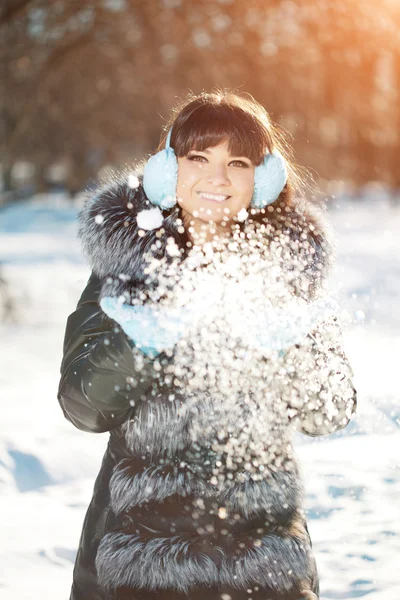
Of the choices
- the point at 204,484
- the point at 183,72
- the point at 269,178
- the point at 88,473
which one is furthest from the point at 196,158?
the point at 183,72

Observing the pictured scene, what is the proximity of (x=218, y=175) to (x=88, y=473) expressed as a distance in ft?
7.31

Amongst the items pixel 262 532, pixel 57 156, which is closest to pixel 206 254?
pixel 262 532

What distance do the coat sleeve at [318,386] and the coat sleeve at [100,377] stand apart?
30 cm

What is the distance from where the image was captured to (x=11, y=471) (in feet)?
11.8

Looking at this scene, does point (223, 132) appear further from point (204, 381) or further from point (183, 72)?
point (183, 72)

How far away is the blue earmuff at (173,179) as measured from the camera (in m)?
1.84

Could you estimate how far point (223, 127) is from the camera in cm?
184

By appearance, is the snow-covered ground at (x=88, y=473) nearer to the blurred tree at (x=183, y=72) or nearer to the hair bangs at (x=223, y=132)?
the hair bangs at (x=223, y=132)

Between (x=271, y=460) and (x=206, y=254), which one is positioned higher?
(x=206, y=254)

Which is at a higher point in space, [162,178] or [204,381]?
[162,178]

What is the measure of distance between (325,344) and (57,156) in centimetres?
1249

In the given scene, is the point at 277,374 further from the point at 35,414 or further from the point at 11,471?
the point at 35,414

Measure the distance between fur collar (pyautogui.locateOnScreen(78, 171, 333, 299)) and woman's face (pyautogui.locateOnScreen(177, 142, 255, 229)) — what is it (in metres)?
0.06

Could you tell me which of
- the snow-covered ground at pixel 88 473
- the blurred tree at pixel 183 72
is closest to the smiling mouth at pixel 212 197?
the snow-covered ground at pixel 88 473
